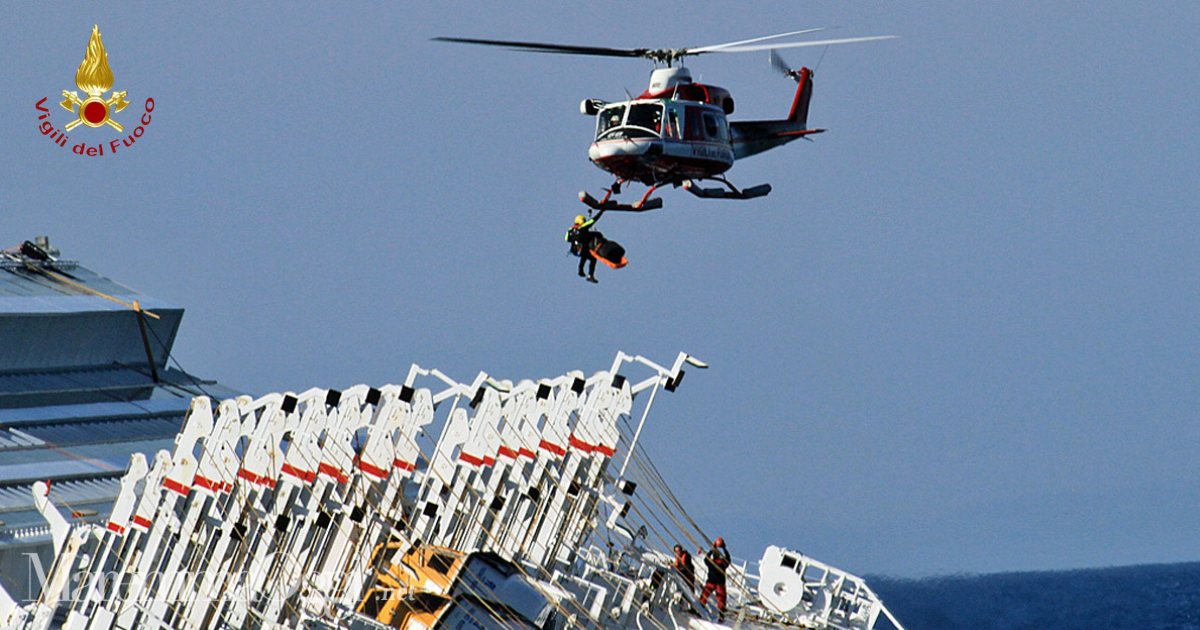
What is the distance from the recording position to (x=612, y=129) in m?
50.5

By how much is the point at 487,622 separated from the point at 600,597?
3917mm

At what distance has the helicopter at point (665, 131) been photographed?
164ft

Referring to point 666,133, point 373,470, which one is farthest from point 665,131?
point 373,470

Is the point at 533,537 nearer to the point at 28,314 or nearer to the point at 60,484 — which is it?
the point at 60,484

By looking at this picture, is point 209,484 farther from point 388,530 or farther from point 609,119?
point 609,119

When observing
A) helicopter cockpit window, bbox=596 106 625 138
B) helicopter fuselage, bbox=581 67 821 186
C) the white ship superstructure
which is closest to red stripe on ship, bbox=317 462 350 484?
the white ship superstructure

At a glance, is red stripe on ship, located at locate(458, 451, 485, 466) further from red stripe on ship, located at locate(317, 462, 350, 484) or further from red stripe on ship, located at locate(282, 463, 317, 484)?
red stripe on ship, located at locate(282, 463, 317, 484)

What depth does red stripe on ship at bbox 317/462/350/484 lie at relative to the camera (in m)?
43.0

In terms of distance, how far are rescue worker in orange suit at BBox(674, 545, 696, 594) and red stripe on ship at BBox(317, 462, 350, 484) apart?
8.82 metres

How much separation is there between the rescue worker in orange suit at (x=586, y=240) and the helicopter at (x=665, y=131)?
0.50 m

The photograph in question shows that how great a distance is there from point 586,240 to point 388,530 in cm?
1163

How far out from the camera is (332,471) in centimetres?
4312

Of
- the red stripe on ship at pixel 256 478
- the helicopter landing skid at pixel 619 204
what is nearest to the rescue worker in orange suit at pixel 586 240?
the helicopter landing skid at pixel 619 204

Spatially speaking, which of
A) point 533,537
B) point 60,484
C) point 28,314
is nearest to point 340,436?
point 533,537
